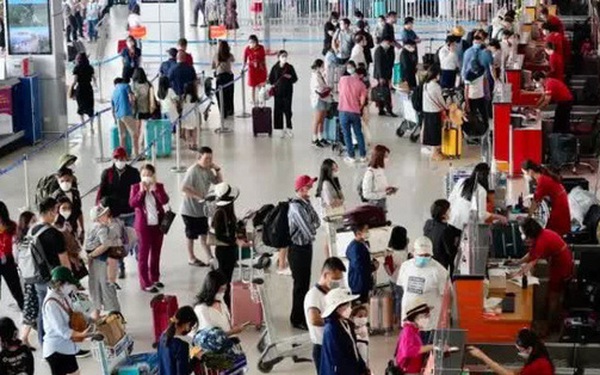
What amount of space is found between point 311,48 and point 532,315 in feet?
73.4

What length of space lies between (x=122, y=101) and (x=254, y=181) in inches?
97.3

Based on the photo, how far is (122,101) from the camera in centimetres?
2167

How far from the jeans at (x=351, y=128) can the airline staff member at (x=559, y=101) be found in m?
2.60

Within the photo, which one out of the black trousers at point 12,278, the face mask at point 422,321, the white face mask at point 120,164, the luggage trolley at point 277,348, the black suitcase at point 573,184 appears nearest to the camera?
the face mask at point 422,321

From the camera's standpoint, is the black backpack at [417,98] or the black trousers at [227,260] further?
the black backpack at [417,98]

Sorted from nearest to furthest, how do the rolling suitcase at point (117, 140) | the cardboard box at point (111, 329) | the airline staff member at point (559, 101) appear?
the cardboard box at point (111, 329), the airline staff member at point (559, 101), the rolling suitcase at point (117, 140)

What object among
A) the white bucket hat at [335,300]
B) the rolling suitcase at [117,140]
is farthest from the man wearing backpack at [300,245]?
the rolling suitcase at [117,140]

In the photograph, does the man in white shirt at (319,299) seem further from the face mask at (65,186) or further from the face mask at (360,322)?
the face mask at (65,186)

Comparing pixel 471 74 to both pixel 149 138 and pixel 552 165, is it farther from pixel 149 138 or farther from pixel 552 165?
pixel 149 138

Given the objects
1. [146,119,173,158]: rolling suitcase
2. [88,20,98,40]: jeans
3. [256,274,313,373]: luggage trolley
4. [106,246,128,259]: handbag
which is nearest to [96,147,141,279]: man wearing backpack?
[106,246,128,259]: handbag

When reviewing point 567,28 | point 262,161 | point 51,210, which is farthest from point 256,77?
point 51,210

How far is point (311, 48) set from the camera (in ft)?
116

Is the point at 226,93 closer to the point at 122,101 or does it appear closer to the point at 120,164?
the point at 122,101

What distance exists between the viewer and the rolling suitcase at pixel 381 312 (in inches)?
559
